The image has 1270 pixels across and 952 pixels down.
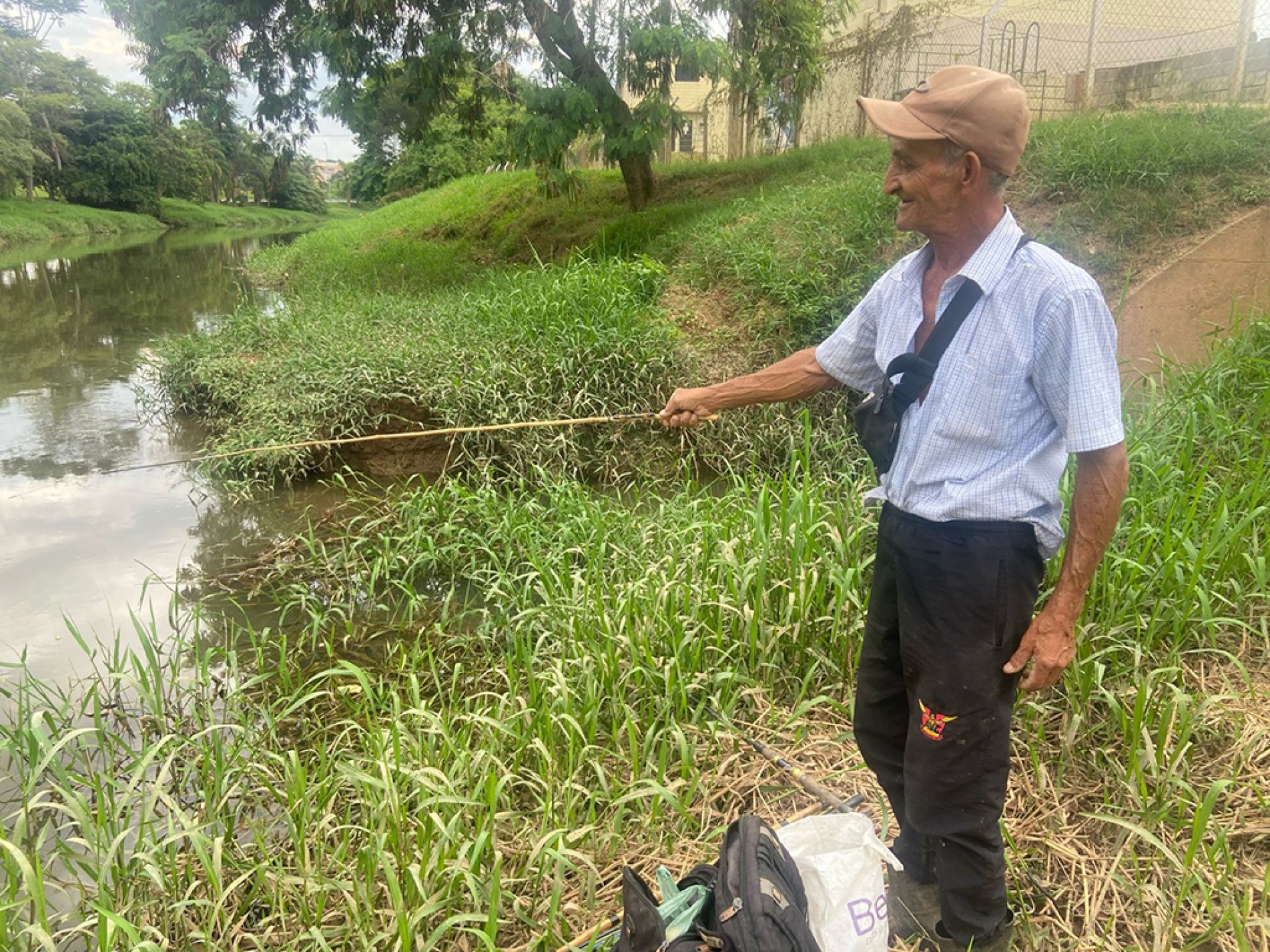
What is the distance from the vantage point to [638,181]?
10.1m

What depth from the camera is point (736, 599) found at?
297 centimetres

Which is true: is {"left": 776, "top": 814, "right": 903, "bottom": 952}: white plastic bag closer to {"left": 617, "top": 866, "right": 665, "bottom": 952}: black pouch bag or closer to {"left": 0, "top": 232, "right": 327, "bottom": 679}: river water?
{"left": 617, "top": 866, "right": 665, "bottom": 952}: black pouch bag

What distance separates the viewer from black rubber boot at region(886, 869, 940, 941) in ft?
6.51

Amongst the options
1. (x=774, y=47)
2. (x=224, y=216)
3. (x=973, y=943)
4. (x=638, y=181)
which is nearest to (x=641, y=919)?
(x=973, y=943)

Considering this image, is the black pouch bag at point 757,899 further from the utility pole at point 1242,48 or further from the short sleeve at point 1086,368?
the utility pole at point 1242,48

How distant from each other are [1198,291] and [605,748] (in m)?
4.98

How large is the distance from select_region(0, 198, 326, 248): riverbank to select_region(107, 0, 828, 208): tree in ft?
70.1

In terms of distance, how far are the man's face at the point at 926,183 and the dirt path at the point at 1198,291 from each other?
4363mm

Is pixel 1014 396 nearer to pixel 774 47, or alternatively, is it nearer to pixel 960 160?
pixel 960 160

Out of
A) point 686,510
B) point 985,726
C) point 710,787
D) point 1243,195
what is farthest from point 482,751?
point 1243,195

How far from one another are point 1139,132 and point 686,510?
496cm

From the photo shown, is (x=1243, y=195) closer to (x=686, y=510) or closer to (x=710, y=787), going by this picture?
(x=686, y=510)

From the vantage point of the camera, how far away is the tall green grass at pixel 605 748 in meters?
2.04

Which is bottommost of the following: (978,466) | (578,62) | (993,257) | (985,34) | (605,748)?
(605,748)
